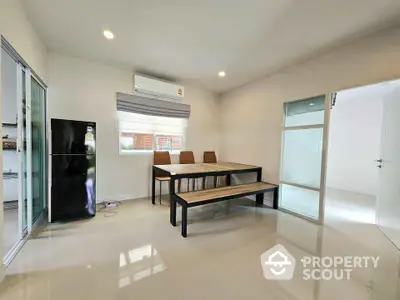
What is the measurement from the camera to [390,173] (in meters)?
2.74

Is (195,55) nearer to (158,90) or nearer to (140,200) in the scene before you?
(158,90)

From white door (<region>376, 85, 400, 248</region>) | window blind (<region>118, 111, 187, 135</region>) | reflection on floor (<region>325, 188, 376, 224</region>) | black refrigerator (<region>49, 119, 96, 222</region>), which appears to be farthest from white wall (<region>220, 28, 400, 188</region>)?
black refrigerator (<region>49, 119, 96, 222</region>)

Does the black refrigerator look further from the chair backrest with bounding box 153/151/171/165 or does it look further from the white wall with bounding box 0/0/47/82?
the chair backrest with bounding box 153/151/171/165

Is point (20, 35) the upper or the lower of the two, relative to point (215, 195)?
upper

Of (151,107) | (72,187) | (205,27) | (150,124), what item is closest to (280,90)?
(205,27)

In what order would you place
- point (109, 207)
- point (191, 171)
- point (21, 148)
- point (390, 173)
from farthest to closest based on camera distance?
point (109, 207), point (191, 171), point (390, 173), point (21, 148)

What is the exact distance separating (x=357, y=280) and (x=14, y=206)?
16.1ft

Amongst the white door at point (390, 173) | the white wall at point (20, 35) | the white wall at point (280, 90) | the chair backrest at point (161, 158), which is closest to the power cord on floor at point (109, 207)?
the chair backrest at point (161, 158)

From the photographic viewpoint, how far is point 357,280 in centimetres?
181

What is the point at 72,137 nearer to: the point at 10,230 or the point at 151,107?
the point at 10,230

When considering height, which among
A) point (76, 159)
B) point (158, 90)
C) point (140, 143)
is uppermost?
point (158, 90)

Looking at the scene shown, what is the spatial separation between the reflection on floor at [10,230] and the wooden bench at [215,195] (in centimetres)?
196

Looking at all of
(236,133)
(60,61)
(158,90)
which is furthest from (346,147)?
(60,61)

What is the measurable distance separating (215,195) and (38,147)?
292cm
